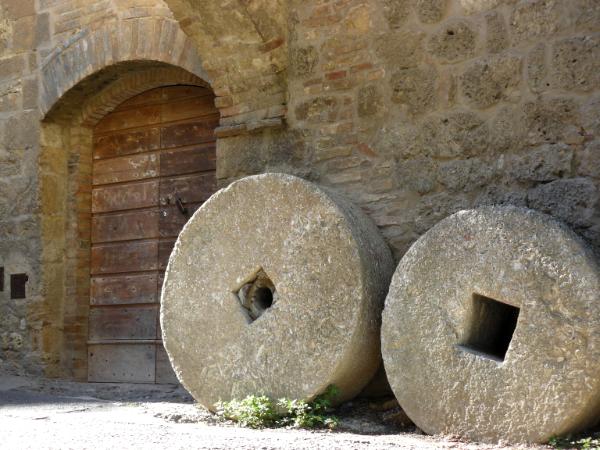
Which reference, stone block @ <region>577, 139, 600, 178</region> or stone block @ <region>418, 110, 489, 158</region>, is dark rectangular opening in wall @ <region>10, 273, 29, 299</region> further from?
stone block @ <region>577, 139, 600, 178</region>

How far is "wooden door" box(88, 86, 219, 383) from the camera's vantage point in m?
5.62

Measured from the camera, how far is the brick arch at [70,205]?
19.3ft

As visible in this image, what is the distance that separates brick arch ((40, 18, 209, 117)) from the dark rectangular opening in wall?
1162 millimetres

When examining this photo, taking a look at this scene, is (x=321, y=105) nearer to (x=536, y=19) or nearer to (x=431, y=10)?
(x=431, y=10)

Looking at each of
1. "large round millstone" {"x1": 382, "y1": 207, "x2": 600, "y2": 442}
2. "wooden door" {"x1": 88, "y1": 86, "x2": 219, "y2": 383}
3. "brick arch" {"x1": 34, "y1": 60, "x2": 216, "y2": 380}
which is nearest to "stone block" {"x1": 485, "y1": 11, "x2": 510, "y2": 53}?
"large round millstone" {"x1": 382, "y1": 207, "x2": 600, "y2": 442}

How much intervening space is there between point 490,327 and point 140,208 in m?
3.16

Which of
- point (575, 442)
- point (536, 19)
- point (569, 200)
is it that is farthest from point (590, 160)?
point (575, 442)

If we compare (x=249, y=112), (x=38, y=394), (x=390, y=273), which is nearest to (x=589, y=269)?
(x=390, y=273)

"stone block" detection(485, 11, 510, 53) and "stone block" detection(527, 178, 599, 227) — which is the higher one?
"stone block" detection(485, 11, 510, 53)

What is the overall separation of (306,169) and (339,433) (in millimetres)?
1539

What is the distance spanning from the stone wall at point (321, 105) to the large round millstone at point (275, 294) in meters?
0.49

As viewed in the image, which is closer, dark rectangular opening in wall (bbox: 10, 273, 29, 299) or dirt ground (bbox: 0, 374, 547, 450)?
dirt ground (bbox: 0, 374, 547, 450)

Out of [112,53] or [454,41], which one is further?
[112,53]

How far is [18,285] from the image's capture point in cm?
597
